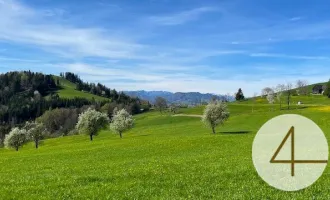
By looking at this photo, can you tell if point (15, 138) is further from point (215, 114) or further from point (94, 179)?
point (94, 179)

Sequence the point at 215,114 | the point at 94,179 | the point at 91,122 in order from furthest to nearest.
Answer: the point at 91,122 < the point at 215,114 < the point at 94,179

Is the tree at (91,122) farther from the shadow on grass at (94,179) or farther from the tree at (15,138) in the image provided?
the shadow on grass at (94,179)

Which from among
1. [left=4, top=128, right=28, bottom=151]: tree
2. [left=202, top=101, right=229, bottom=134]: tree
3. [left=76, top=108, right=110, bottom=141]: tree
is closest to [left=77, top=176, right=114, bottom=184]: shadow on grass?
[left=202, top=101, right=229, bottom=134]: tree

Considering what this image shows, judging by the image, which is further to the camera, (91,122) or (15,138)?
(15,138)

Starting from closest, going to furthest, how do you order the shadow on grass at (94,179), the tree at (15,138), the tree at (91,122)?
the shadow on grass at (94,179)
the tree at (91,122)
the tree at (15,138)

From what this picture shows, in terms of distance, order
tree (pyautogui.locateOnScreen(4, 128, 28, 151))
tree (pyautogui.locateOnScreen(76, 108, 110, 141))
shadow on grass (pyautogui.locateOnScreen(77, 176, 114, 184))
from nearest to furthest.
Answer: shadow on grass (pyautogui.locateOnScreen(77, 176, 114, 184)) < tree (pyautogui.locateOnScreen(76, 108, 110, 141)) < tree (pyautogui.locateOnScreen(4, 128, 28, 151))

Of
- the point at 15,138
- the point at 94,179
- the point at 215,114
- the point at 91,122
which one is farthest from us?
the point at 15,138

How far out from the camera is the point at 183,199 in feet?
48.4

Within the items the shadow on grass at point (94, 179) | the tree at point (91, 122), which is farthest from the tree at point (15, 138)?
the shadow on grass at point (94, 179)

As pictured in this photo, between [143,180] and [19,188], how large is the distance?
6.57 meters

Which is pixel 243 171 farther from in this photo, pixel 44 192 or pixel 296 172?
pixel 44 192

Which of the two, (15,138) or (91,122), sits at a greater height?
(91,122)

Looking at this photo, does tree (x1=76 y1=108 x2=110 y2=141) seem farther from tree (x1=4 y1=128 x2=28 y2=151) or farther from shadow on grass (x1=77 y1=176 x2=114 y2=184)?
shadow on grass (x1=77 y1=176 x2=114 y2=184)

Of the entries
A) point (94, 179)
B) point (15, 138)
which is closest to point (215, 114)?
point (15, 138)
